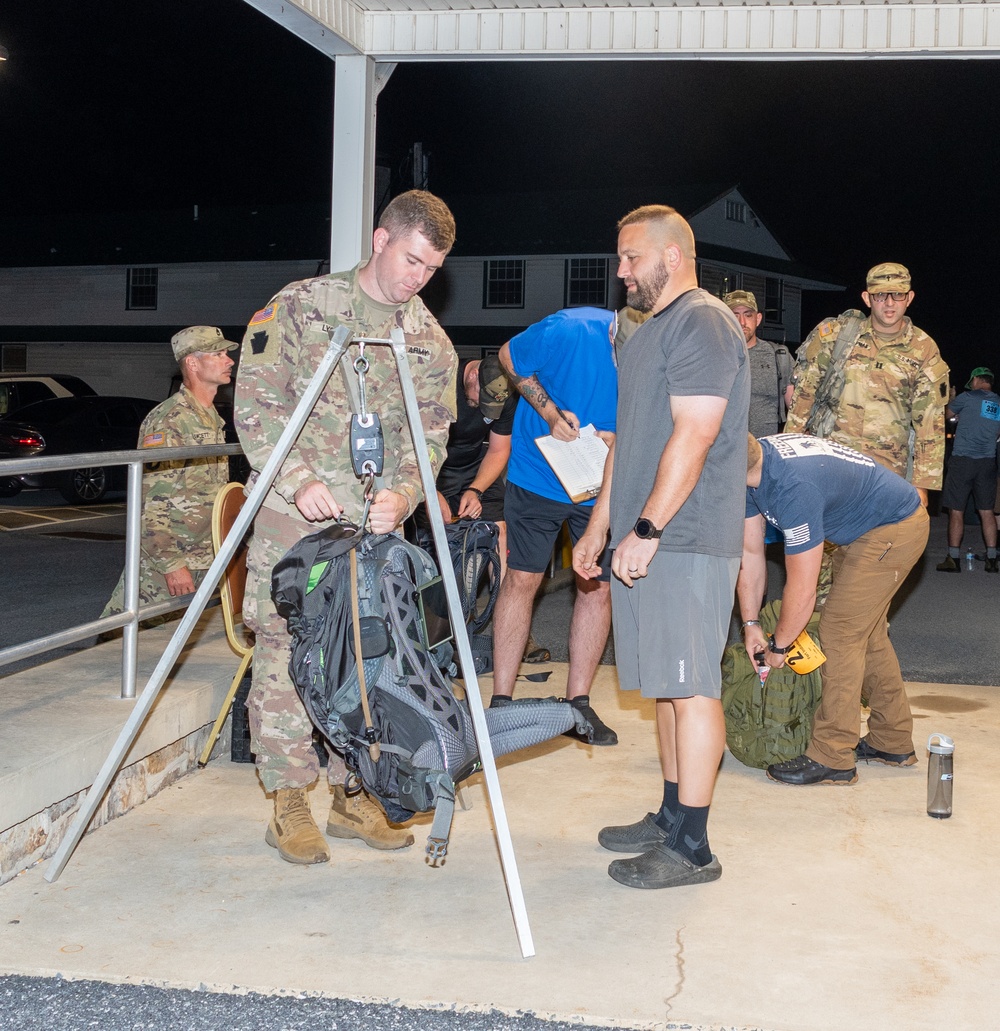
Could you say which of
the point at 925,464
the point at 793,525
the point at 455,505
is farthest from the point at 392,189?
the point at 793,525

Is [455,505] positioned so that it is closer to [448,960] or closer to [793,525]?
[793,525]

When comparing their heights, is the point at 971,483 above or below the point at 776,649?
above

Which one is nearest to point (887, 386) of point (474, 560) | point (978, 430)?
point (474, 560)

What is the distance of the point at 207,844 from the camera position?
4.05 meters

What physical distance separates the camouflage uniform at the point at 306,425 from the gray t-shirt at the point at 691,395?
0.67 m

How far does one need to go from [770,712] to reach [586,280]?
2933cm

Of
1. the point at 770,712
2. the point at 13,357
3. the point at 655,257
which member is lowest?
the point at 770,712

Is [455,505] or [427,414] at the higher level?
[427,414]

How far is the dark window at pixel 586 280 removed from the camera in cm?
3306

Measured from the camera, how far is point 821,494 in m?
4.34

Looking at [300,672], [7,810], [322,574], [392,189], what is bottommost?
[7,810]

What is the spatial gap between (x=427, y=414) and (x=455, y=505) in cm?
315

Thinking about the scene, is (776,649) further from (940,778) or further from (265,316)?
(265,316)

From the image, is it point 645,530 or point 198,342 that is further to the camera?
point 198,342
